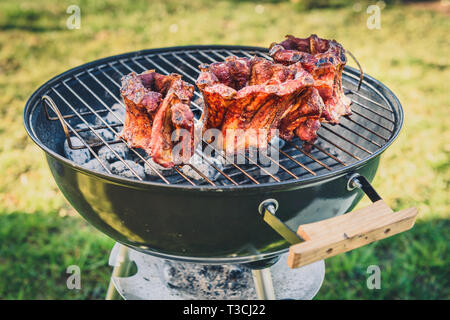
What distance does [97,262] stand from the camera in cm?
348

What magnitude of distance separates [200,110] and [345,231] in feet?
4.55

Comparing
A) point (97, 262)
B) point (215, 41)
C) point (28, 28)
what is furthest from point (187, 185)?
point (28, 28)

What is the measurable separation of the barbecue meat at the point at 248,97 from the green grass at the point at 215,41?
1.83 metres

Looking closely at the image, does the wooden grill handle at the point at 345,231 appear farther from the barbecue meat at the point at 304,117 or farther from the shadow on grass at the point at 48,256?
the shadow on grass at the point at 48,256

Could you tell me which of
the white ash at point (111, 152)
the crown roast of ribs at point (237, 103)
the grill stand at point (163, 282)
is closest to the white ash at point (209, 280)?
the grill stand at point (163, 282)

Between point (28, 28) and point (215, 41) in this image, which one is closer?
point (215, 41)

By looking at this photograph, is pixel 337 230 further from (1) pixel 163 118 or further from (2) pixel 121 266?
(2) pixel 121 266

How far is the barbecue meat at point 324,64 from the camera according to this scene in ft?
7.18

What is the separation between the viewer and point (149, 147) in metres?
1.99

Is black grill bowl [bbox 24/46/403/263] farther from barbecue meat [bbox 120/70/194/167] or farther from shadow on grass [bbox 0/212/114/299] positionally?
shadow on grass [bbox 0/212/114/299]

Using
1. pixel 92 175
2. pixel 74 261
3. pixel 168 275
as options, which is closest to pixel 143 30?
pixel 74 261

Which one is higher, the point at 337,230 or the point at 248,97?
the point at 248,97

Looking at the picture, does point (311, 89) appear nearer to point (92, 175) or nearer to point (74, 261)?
point (92, 175)

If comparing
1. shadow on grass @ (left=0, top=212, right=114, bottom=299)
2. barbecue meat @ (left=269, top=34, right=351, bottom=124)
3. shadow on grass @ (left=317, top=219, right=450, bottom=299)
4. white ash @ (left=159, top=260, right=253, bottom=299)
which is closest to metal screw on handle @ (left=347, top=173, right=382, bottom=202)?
barbecue meat @ (left=269, top=34, right=351, bottom=124)
